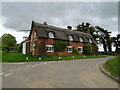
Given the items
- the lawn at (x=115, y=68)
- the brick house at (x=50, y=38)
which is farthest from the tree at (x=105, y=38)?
the lawn at (x=115, y=68)

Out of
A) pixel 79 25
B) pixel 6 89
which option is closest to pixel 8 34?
pixel 79 25

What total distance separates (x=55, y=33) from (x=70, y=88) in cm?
2652

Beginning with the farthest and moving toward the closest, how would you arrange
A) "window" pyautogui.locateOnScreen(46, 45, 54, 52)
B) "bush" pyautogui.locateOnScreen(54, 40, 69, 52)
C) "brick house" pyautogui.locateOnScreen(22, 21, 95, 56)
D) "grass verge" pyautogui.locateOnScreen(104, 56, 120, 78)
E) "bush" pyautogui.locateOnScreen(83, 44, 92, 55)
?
"bush" pyautogui.locateOnScreen(83, 44, 92, 55) < "bush" pyautogui.locateOnScreen(54, 40, 69, 52) < "window" pyautogui.locateOnScreen(46, 45, 54, 52) < "brick house" pyautogui.locateOnScreen(22, 21, 95, 56) < "grass verge" pyautogui.locateOnScreen(104, 56, 120, 78)

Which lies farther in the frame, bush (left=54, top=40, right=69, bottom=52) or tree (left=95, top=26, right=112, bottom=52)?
tree (left=95, top=26, right=112, bottom=52)

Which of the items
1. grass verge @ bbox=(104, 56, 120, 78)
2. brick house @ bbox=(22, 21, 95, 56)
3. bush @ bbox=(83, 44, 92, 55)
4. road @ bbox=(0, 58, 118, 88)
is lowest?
road @ bbox=(0, 58, 118, 88)

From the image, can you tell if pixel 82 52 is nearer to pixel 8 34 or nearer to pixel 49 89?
pixel 49 89

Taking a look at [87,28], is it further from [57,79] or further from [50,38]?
[57,79]

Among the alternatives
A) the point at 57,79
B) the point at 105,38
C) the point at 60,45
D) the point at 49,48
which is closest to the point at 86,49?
the point at 60,45

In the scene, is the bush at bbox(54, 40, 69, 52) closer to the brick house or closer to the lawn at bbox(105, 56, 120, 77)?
the brick house

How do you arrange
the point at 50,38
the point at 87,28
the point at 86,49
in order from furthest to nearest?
the point at 87,28
the point at 86,49
the point at 50,38

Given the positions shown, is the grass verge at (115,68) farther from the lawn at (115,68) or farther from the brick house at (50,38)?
the brick house at (50,38)

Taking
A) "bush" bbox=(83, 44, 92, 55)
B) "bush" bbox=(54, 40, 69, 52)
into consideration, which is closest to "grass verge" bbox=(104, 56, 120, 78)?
"bush" bbox=(54, 40, 69, 52)

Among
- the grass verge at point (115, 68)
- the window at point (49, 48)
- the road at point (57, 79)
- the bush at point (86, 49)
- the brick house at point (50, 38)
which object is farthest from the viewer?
the bush at point (86, 49)

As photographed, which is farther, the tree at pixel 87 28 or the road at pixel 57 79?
the tree at pixel 87 28
